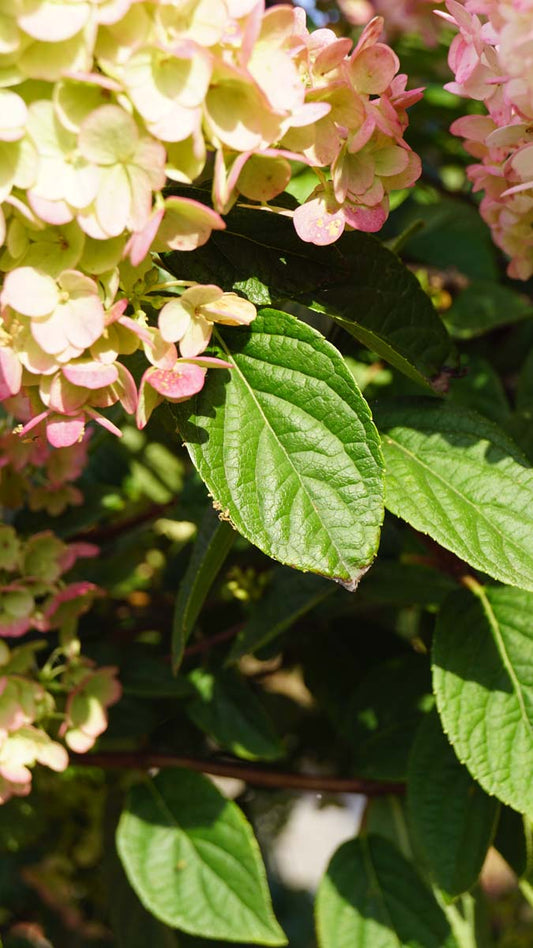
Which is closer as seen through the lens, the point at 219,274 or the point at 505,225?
the point at 219,274

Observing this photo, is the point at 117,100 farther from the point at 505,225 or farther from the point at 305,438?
the point at 505,225

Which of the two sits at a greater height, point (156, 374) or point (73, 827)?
point (156, 374)

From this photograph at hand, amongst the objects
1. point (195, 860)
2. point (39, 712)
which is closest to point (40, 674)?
point (39, 712)

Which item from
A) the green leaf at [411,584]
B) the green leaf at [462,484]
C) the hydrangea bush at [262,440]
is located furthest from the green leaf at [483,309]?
the green leaf at [462,484]

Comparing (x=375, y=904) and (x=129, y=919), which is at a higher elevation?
(x=375, y=904)

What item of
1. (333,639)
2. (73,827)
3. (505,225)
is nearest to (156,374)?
(505,225)

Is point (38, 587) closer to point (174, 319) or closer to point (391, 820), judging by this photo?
point (174, 319)

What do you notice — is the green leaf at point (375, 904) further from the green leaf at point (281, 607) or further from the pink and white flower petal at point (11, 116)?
the pink and white flower petal at point (11, 116)
